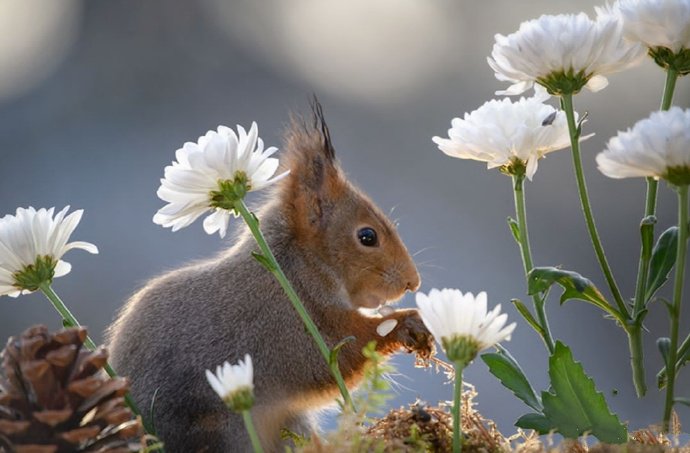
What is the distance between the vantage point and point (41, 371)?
0.83 metres

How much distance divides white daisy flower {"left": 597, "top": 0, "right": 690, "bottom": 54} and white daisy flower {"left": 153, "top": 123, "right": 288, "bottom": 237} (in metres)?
0.37

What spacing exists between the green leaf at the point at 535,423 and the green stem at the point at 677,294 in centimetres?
11

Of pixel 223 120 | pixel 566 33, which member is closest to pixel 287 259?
pixel 566 33

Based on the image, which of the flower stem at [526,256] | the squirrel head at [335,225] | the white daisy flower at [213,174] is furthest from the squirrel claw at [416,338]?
the white daisy flower at [213,174]

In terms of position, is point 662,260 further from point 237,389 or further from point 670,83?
point 237,389

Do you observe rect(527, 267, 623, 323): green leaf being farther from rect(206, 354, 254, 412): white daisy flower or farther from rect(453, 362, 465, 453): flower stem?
rect(206, 354, 254, 412): white daisy flower

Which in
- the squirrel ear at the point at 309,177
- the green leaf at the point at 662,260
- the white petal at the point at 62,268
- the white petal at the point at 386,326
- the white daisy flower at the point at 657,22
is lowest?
the green leaf at the point at 662,260

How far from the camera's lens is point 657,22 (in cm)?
100

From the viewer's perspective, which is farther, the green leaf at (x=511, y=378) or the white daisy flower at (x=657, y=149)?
the green leaf at (x=511, y=378)

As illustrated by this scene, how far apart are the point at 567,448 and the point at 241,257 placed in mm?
625

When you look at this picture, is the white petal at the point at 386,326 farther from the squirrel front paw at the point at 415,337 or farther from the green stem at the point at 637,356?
the green stem at the point at 637,356

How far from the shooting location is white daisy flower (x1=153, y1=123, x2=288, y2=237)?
979 millimetres

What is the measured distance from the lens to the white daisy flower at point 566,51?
0.99m

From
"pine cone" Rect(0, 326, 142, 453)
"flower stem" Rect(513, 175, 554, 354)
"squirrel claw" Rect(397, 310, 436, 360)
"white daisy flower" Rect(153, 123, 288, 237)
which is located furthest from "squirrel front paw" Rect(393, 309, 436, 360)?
"pine cone" Rect(0, 326, 142, 453)
